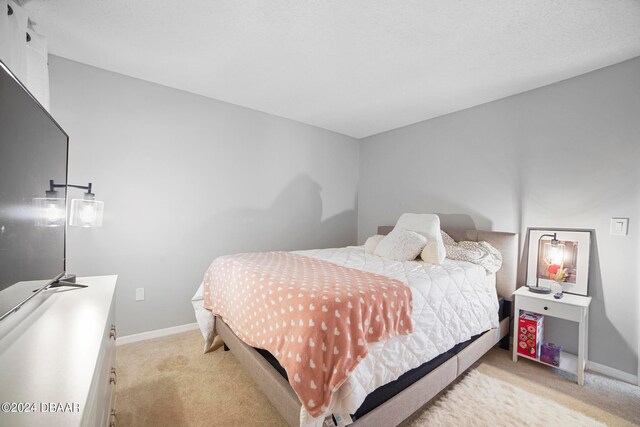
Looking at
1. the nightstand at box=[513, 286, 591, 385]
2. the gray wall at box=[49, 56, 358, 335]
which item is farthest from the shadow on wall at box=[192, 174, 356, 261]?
the nightstand at box=[513, 286, 591, 385]

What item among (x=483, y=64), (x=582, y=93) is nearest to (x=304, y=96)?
(x=483, y=64)

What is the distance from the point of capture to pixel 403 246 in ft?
8.05

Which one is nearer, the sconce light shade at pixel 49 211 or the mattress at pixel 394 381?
the sconce light shade at pixel 49 211

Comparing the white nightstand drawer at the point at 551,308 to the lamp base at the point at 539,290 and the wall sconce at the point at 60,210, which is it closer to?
the lamp base at the point at 539,290

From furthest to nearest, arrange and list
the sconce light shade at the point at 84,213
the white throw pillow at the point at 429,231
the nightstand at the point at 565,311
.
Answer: the white throw pillow at the point at 429,231 → the nightstand at the point at 565,311 → the sconce light shade at the point at 84,213

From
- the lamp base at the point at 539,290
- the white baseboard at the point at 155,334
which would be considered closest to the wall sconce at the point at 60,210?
the white baseboard at the point at 155,334

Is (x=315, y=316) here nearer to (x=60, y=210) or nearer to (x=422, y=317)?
(x=422, y=317)

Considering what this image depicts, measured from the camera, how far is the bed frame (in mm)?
1288

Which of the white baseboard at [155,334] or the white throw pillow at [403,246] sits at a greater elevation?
the white throw pillow at [403,246]

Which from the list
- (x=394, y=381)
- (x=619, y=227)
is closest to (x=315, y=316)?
(x=394, y=381)

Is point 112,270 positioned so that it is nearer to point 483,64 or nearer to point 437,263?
point 437,263

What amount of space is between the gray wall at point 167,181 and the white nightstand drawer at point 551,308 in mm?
2527

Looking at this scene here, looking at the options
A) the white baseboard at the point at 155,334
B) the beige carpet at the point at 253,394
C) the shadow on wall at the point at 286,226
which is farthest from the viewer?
the shadow on wall at the point at 286,226

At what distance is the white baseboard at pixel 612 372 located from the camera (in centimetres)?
199
